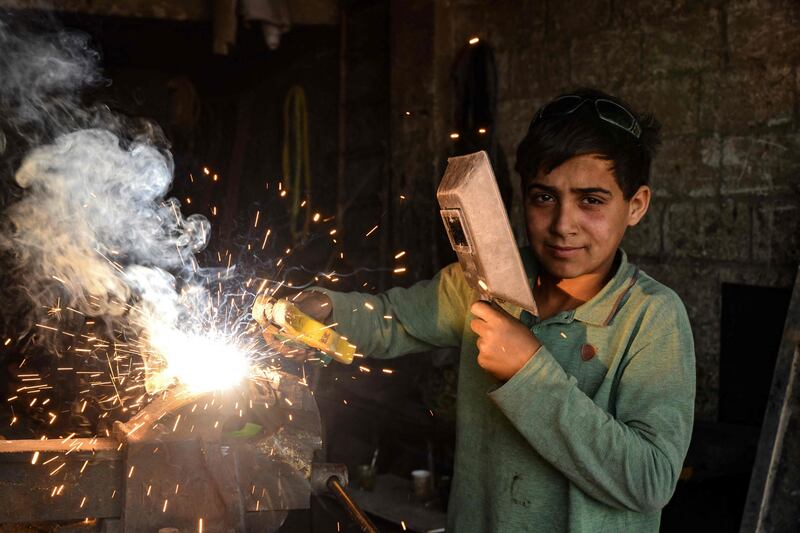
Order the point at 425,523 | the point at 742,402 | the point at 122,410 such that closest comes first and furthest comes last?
the point at 122,410
the point at 742,402
the point at 425,523

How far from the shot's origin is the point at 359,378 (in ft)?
20.0

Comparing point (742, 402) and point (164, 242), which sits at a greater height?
point (164, 242)

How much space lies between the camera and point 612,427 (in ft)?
6.44

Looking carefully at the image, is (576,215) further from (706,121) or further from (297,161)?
(297,161)

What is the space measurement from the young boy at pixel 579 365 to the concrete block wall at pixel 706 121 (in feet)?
5.46

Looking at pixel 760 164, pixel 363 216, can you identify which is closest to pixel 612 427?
pixel 760 164

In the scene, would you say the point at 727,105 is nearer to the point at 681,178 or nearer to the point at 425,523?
the point at 681,178

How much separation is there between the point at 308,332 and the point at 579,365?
2.50 feet

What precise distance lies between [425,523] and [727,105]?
2.65 metres

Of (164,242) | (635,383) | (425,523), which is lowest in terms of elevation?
(425,523)

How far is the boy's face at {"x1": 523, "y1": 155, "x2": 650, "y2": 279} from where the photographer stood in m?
2.24

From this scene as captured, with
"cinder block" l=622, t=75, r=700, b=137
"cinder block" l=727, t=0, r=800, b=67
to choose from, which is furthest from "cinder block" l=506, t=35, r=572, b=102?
"cinder block" l=727, t=0, r=800, b=67

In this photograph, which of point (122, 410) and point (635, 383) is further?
point (122, 410)

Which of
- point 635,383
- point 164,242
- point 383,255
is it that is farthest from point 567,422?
point 383,255
